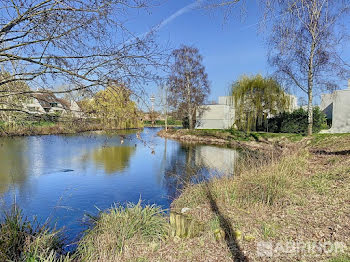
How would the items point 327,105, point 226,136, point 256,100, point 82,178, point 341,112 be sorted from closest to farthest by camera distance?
point 82,178
point 341,112
point 256,100
point 226,136
point 327,105

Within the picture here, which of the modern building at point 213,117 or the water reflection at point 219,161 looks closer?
the water reflection at point 219,161

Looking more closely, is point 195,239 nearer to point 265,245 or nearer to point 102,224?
point 265,245

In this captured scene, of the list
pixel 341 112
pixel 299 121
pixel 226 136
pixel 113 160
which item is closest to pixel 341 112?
pixel 341 112

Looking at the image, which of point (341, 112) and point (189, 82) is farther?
point (189, 82)

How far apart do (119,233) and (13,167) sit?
8.55m

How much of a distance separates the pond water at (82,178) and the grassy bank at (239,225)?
99cm

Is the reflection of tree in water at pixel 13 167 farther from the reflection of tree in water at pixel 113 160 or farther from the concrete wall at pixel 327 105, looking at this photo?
the concrete wall at pixel 327 105

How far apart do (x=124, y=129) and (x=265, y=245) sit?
2146mm

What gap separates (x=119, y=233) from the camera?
3.54 meters

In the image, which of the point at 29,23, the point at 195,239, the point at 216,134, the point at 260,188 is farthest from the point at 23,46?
the point at 216,134

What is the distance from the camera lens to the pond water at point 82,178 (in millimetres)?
4977

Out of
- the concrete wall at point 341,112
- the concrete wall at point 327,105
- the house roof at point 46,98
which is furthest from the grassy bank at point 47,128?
the concrete wall at point 327,105

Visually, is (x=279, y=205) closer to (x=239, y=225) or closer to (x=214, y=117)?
(x=239, y=225)

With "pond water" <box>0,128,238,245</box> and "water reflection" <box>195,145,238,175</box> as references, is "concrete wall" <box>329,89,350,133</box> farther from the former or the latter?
"pond water" <box>0,128,238,245</box>
